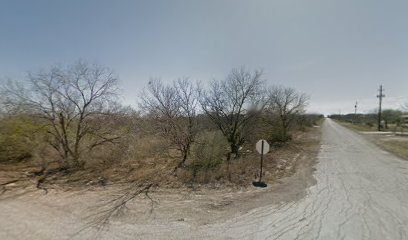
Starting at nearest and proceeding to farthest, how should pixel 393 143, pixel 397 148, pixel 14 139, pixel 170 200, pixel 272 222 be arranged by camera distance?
pixel 272 222
pixel 170 200
pixel 14 139
pixel 397 148
pixel 393 143

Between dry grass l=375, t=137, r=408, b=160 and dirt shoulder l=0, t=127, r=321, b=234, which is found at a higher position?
dry grass l=375, t=137, r=408, b=160

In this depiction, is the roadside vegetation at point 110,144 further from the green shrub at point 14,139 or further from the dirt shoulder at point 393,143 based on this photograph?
the dirt shoulder at point 393,143

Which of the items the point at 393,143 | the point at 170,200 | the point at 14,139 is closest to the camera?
the point at 170,200

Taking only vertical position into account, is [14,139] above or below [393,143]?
above

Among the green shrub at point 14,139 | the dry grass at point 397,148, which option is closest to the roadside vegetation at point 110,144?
the green shrub at point 14,139

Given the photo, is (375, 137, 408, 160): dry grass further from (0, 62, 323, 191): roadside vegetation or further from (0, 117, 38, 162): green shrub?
(0, 117, 38, 162): green shrub

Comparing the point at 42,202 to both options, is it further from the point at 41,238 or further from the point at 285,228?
the point at 285,228

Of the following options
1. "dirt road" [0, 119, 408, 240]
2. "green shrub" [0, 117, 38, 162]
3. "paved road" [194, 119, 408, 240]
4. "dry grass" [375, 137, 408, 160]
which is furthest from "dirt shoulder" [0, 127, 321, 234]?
"dry grass" [375, 137, 408, 160]

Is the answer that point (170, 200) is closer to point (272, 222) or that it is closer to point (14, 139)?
point (272, 222)

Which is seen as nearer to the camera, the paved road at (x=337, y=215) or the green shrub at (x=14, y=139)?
the paved road at (x=337, y=215)

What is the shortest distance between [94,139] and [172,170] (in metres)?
4.18

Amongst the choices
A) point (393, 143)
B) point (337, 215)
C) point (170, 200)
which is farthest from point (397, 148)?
point (170, 200)

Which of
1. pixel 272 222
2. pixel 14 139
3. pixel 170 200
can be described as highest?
pixel 14 139

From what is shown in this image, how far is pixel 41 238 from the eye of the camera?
→ 170 inches
